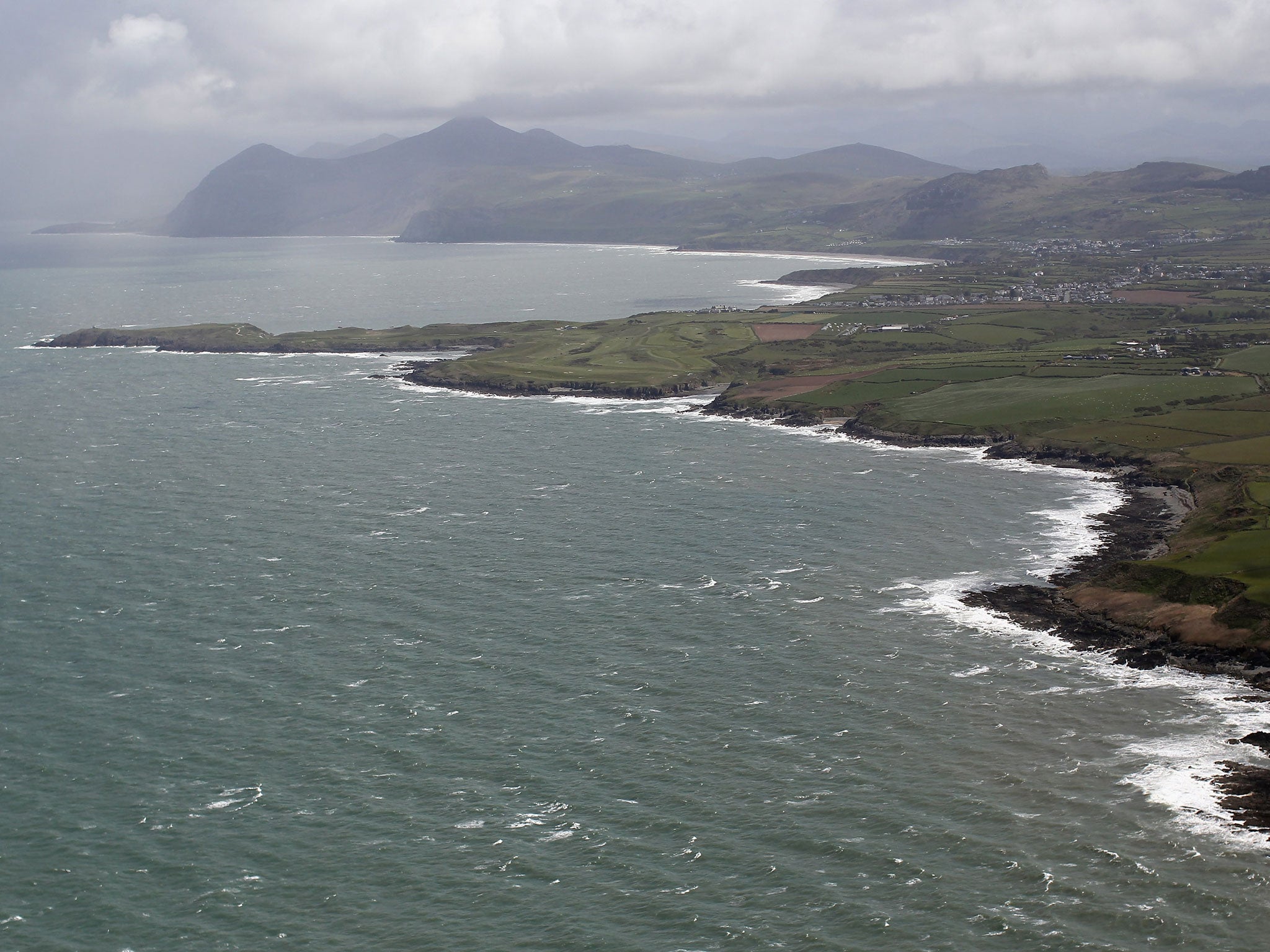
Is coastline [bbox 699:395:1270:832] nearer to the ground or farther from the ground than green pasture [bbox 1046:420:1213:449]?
nearer to the ground

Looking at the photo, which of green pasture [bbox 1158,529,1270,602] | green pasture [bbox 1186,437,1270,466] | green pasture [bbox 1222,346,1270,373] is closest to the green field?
green pasture [bbox 1222,346,1270,373]

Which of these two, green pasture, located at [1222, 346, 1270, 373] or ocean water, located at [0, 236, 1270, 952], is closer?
ocean water, located at [0, 236, 1270, 952]

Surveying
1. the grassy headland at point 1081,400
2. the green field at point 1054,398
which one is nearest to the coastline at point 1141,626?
the grassy headland at point 1081,400

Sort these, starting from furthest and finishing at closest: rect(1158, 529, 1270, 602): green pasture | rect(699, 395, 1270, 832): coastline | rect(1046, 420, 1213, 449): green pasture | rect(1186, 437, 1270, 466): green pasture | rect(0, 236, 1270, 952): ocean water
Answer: rect(1046, 420, 1213, 449): green pasture
rect(1186, 437, 1270, 466): green pasture
rect(1158, 529, 1270, 602): green pasture
rect(699, 395, 1270, 832): coastline
rect(0, 236, 1270, 952): ocean water

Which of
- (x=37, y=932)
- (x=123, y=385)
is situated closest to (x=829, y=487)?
(x=37, y=932)

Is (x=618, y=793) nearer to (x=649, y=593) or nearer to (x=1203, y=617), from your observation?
(x=649, y=593)

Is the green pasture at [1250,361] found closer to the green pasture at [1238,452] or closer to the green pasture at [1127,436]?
the green pasture at [1127,436]

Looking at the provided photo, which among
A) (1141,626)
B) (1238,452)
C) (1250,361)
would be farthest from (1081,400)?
(1141,626)

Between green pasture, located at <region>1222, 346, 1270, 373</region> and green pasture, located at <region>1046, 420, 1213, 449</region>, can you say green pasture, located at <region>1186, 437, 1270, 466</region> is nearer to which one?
green pasture, located at <region>1046, 420, 1213, 449</region>
